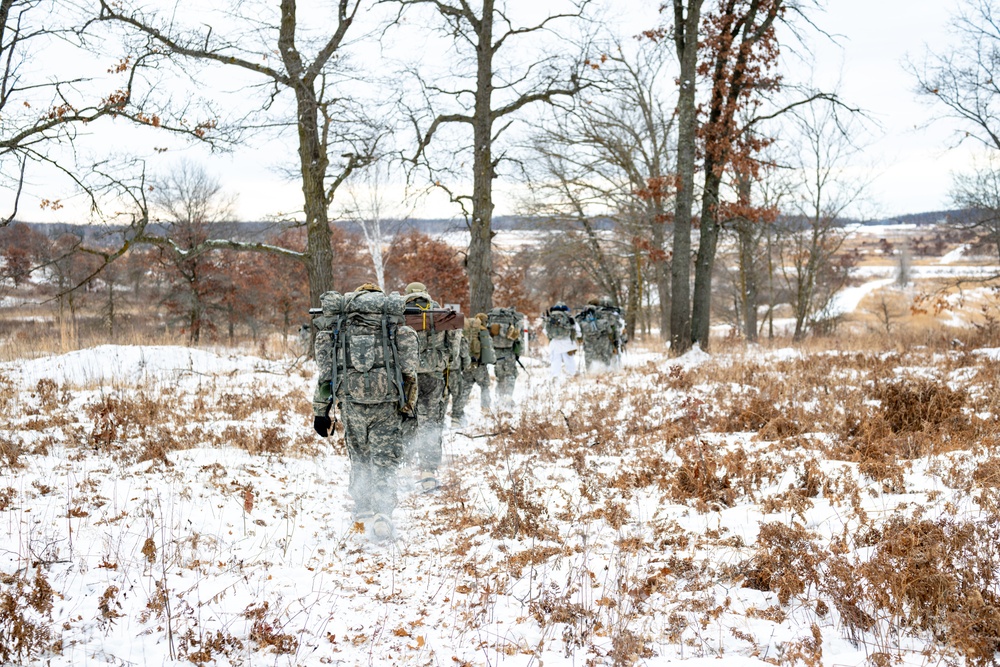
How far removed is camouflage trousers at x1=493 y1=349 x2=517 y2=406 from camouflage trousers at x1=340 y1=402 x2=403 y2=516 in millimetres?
5620

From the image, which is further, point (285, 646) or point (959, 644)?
point (285, 646)

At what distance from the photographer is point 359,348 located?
519 centimetres

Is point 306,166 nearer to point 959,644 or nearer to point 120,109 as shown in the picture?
point 120,109

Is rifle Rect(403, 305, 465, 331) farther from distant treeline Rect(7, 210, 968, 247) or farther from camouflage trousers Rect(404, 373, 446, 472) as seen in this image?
distant treeline Rect(7, 210, 968, 247)

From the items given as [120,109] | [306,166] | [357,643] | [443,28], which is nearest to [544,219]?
[443,28]

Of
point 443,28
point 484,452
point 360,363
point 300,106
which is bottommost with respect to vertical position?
point 484,452

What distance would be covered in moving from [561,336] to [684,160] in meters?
5.02

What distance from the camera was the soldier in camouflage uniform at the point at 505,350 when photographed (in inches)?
435

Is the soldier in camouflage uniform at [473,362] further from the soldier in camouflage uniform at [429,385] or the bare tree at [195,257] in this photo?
the bare tree at [195,257]

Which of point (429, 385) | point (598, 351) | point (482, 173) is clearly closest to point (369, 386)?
point (429, 385)

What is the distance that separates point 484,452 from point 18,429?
542 centimetres

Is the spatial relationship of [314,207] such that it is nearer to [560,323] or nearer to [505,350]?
[505,350]

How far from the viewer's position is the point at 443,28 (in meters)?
14.5

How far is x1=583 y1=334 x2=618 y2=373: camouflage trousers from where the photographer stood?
1359 cm
